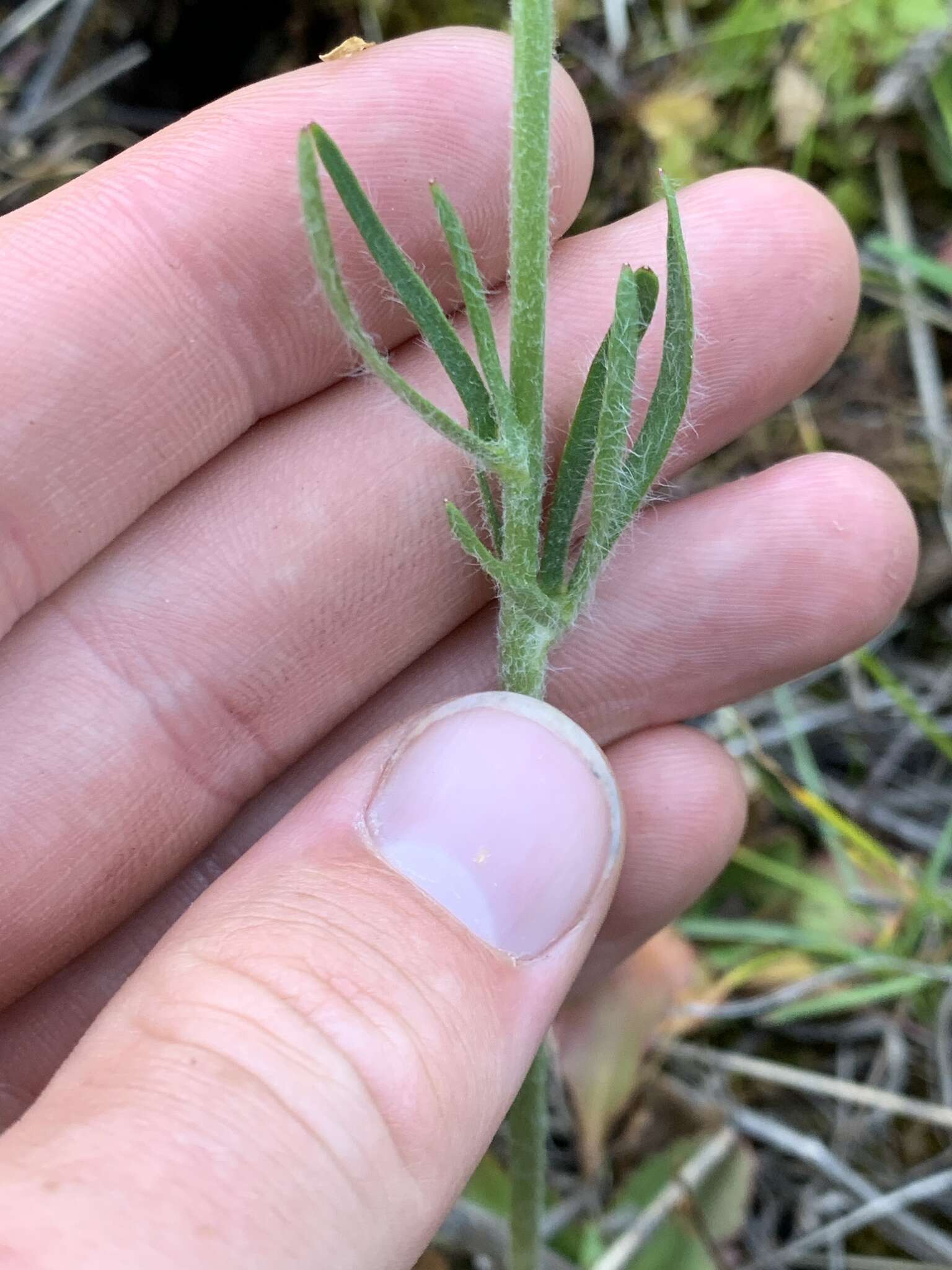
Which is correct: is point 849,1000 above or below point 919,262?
below

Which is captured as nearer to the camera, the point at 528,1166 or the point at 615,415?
the point at 615,415

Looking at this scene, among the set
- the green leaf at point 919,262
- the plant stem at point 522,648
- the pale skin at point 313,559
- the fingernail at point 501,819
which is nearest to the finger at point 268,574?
the pale skin at point 313,559

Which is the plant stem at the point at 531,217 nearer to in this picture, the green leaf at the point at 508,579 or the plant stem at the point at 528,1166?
the green leaf at the point at 508,579

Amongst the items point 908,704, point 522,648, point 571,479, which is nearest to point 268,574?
point 522,648

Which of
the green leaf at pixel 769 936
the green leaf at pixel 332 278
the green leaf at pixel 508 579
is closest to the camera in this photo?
the green leaf at pixel 332 278

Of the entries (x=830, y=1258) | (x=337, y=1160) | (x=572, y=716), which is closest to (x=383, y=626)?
(x=572, y=716)

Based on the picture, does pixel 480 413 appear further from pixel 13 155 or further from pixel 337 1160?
pixel 13 155

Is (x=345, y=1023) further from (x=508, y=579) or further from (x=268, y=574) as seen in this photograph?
(x=268, y=574)
